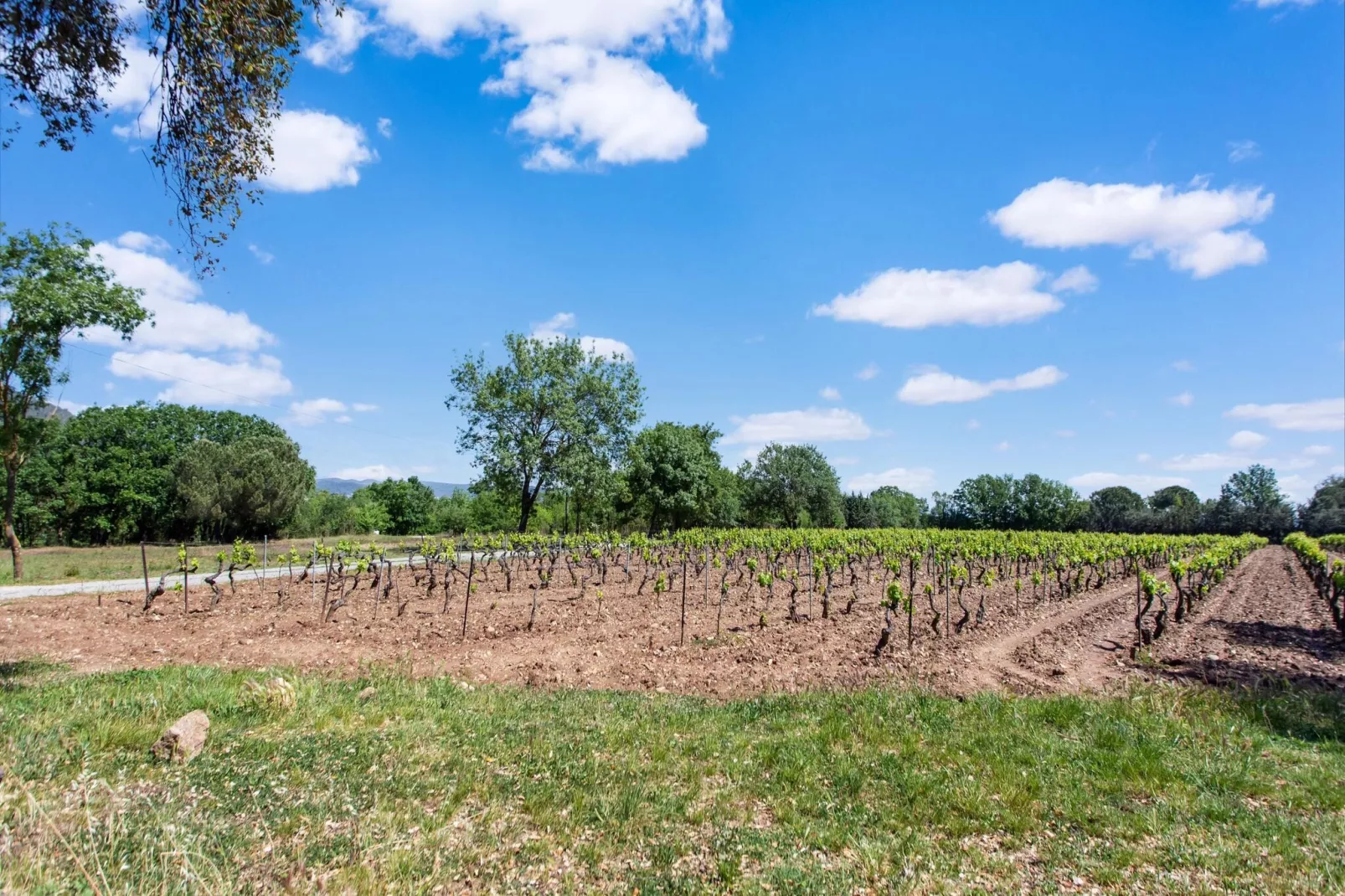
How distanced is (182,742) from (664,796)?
4.23 meters

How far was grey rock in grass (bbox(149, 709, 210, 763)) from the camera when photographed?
5449 millimetres

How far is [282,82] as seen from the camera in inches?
272

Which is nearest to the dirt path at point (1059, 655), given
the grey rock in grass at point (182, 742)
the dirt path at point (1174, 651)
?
the dirt path at point (1174, 651)

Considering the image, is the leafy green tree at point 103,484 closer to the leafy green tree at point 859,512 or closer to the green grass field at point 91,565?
the green grass field at point 91,565

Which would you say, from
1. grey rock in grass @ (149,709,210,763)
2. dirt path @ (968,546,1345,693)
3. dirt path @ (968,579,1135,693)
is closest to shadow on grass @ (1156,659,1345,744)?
dirt path @ (968,546,1345,693)

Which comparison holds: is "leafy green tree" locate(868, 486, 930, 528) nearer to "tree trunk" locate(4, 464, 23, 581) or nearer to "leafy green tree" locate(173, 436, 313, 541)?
"leafy green tree" locate(173, 436, 313, 541)

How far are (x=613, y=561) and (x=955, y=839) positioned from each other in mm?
21256

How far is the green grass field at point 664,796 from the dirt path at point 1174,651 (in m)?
1.70

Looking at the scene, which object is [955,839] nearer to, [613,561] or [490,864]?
[490,864]

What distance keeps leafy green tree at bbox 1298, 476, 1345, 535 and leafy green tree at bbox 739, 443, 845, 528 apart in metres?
57.6

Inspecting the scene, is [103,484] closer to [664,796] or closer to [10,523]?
[10,523]

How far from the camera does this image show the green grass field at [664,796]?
4.07 metres

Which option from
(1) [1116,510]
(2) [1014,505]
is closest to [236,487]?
(2) [1014,505]

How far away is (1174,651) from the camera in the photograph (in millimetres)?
11398
